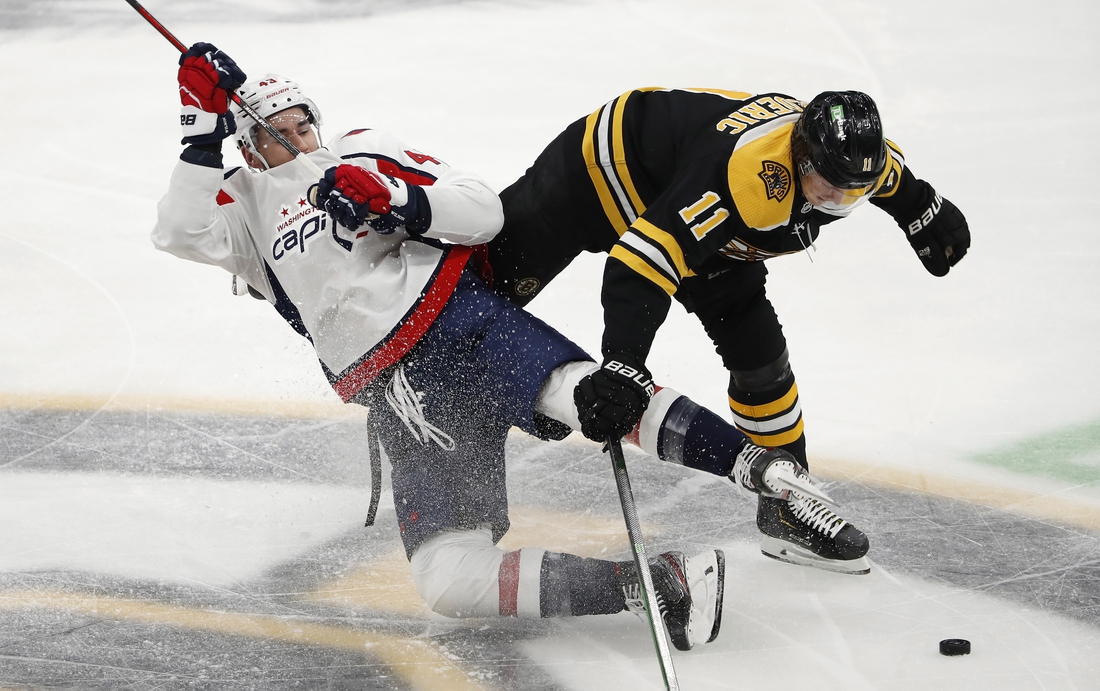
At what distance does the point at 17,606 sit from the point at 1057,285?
3407mm

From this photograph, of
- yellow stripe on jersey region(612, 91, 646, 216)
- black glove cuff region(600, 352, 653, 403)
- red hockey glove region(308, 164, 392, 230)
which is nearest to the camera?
black glove cuff region(600, 352, 653, 403)

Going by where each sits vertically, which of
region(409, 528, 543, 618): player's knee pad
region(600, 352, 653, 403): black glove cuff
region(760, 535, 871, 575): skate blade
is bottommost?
region(409, 528, 543, 618): player's knee pad

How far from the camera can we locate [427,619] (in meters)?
2.46

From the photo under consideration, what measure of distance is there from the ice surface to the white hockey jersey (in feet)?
2.08

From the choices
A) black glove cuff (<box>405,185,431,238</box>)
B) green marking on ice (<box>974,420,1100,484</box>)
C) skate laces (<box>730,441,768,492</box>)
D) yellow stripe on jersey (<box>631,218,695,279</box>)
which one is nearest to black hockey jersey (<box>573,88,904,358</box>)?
yellow stripe on jersey (<box>631,218,695,279</box>)

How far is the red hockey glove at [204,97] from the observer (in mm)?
2266

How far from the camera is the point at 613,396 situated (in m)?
2.12

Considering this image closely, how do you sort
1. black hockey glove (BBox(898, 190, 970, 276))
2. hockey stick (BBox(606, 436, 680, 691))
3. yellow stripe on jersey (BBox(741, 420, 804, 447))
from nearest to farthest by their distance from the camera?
hockey stick (BBox(606, 436, 680, 691)), black hockey glove (BBox(898, 190, 970, 276)), yellow stripe on jersey (BBox(741, 420, 804, 447))

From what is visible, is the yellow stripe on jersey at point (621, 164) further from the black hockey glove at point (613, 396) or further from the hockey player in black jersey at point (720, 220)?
the black hockey glove at point (613, 396)

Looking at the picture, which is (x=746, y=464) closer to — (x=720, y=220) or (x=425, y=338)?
(x=720, y=220)

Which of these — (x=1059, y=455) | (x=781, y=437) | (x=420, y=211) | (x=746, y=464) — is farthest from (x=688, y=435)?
(x=1059, y=455)

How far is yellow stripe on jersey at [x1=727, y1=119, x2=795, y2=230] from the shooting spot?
2.17m

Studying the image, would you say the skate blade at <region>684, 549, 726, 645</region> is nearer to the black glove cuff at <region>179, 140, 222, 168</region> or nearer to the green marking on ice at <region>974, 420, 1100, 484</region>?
the green marking on ice at <region>974, 420, 1100, 484</region>

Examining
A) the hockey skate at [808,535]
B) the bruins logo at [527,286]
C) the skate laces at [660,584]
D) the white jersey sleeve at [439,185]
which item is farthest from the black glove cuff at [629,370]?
the bruins logo at [527,286]
